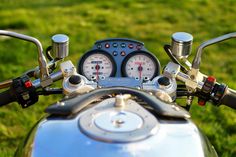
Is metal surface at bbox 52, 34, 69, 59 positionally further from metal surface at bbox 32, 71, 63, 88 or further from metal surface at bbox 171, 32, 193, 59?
metal surface at bbox 171, 32, 193, 59

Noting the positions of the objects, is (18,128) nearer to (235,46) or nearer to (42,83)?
(42,83)

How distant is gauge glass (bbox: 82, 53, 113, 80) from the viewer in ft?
6.81

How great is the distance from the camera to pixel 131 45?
2.14m

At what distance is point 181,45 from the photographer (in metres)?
2.03

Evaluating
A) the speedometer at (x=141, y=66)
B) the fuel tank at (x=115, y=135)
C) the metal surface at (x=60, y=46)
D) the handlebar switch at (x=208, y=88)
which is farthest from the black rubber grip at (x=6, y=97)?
the handlebar switch at (x=208, y=88)

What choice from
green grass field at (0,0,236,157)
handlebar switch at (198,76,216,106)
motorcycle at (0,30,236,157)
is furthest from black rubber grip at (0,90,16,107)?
green grass field at (0,0,236,157)

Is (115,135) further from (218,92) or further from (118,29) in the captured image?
(118,29)

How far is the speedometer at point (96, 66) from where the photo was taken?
6.82 feet

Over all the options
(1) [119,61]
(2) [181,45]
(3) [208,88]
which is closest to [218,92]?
(3) [208,88]

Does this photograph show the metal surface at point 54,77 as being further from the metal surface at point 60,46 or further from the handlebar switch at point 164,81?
the handlebar switch at point 164,81

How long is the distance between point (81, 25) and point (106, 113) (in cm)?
568

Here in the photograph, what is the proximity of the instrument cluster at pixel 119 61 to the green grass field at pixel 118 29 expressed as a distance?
2.36 metres

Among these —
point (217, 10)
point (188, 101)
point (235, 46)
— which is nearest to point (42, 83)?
point (188, 101)

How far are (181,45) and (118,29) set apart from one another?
5.03 meters
